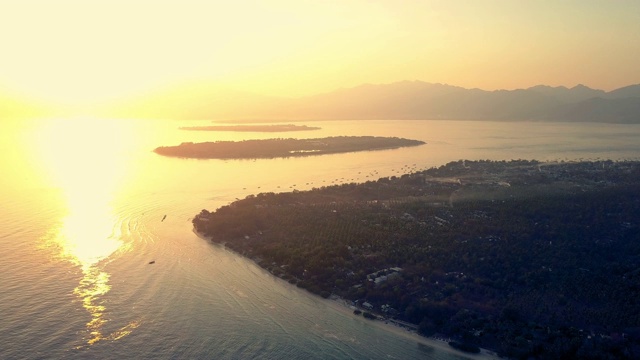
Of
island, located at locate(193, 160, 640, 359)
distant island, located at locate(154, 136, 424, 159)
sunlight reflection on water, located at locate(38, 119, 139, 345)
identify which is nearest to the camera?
island, located at locate(193, 160, 640, 359)

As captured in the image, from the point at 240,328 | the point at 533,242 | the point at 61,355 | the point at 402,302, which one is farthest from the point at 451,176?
the point at 61,355

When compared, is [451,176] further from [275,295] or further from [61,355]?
[61,355]

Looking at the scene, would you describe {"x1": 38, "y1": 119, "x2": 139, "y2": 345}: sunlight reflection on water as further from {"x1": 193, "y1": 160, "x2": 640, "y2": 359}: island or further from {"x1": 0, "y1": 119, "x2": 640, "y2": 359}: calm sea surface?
{"x1": 193, "y1": 160, "x2": 640, "y2": 359}: island

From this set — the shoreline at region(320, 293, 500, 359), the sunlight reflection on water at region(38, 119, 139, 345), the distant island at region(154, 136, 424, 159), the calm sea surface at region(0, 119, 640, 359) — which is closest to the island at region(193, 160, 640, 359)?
the shoreline at region(320, 293, 500, 359)

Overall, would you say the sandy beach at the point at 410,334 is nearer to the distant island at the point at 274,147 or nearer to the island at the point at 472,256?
the island at the point at 472,256

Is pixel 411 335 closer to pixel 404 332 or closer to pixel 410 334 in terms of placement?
pixel 410 334

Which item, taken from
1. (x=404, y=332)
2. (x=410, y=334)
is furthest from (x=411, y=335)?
(x=404, y=332)
